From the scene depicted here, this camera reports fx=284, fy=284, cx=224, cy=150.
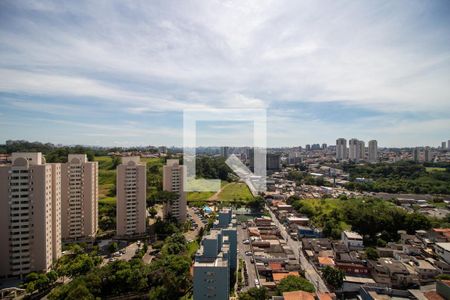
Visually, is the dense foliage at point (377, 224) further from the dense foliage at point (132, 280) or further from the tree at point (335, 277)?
the dense foliage at point (132, 280)

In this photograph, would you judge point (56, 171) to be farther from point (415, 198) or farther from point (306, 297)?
point (415, 198)

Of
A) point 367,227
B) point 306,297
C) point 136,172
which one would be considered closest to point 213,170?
point 136,172

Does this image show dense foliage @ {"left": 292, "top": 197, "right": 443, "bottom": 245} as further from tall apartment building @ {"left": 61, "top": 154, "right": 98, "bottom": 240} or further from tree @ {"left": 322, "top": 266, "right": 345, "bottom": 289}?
tall apartment building @ {"left": 61, "top": 154, "right": 98, "bottom": 240}

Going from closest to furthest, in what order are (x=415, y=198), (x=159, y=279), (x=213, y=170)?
1. (x=159, y=279)
2. (x=213, y=170)
3. (x=415, y=198)

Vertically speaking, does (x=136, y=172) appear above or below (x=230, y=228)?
above

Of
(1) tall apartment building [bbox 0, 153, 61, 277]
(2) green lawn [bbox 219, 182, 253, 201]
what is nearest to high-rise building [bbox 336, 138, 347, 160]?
(2) green lawn [bbox 219, 182, 253, 201]

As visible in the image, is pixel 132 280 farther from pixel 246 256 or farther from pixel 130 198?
pixel 130 198

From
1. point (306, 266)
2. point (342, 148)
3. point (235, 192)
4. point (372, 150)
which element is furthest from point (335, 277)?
point (342, 148)
